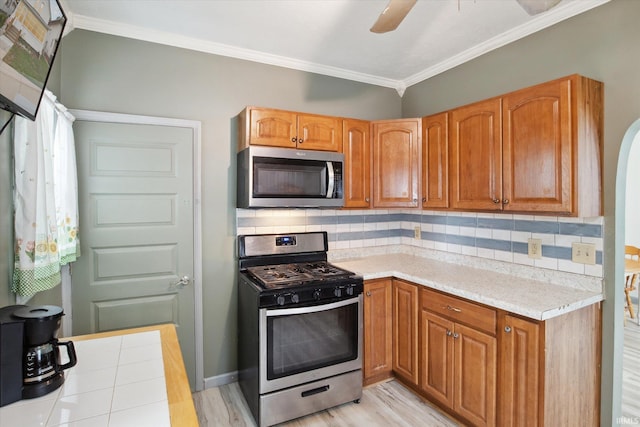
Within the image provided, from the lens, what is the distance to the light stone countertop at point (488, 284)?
1.73m

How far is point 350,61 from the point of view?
9.19 ft

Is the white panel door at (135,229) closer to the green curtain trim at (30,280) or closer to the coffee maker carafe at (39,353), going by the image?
the green curtain trim at (30,280)

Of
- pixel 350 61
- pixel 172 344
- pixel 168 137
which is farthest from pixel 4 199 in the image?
pixel 350 61

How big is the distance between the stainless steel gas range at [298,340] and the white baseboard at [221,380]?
0.13m

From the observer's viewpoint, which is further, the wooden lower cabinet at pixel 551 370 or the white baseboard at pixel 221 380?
the white baseboard at pixel 221 380

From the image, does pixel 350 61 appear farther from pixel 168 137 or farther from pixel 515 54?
pixel 168 137

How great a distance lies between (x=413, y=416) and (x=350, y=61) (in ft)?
8.75

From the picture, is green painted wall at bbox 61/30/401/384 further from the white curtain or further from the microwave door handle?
the microwave door handle

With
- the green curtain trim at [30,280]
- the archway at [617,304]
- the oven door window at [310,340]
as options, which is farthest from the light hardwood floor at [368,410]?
the green curtain trim at [30,280]

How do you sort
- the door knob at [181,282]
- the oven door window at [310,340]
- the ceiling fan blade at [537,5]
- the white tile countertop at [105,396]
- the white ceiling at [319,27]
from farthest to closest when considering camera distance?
the door knob at [181,282] → the oven door window at [310,340] → the white ceiling at [319,27] → the ceiling fan blade at [537,5] → the white tile countertop at [105,396]

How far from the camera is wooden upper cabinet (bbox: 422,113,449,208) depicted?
249 centimetres

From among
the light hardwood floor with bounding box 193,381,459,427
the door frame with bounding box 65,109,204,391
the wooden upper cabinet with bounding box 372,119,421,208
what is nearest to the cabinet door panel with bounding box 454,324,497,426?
the light hardwood floor with bounding box 193,381,459,427

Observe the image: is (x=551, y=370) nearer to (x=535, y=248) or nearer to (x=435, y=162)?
(x=535, y=248)

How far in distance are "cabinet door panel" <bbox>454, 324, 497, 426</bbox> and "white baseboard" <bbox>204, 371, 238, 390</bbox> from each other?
160 centimetres
